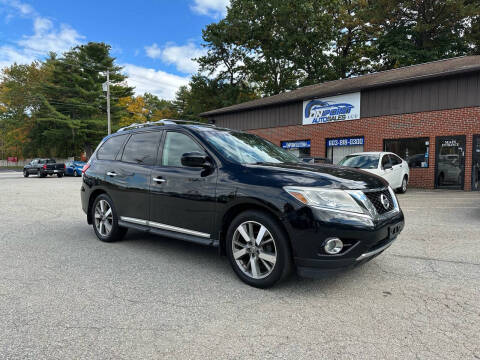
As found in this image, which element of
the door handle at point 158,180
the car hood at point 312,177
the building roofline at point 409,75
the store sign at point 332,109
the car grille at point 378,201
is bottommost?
the car grille at point 378,201

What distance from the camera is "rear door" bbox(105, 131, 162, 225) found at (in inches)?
177

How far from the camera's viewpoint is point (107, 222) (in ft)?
17.0

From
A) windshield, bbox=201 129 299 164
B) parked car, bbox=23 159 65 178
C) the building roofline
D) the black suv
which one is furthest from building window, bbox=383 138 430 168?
parked car, bbox=23 159 65 178

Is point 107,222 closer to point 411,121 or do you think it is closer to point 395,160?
point 395,160

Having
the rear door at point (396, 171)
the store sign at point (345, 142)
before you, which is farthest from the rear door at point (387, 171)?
the store sign at point (345, 142)

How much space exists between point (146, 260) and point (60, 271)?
973 mm

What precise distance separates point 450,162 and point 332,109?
614cm

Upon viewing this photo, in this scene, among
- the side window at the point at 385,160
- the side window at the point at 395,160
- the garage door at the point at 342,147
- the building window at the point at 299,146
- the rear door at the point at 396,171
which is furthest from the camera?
the building window at the point at 299,146

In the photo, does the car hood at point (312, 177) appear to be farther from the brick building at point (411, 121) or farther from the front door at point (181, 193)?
the brick building at point (411, 121)

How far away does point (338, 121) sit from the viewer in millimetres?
17266

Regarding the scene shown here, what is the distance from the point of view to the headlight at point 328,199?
3045mm

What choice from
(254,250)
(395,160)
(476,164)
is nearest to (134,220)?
(254,250)

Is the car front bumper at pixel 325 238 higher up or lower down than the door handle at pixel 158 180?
lower down

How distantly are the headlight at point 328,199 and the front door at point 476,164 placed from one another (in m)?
12.9
